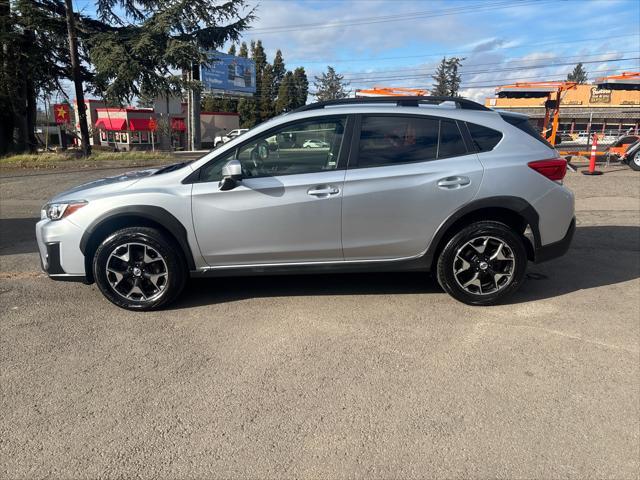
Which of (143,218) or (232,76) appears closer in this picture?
(143,218)

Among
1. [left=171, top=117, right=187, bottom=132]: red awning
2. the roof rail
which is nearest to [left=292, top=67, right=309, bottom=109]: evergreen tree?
[left=171, top=117, right=187, bottom=132]: red awning

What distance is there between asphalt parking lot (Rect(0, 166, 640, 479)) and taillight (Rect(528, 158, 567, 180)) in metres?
1.19

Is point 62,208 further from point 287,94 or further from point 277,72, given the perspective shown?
point 277,72

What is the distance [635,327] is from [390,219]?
2.24m

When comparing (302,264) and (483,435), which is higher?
(302,264)

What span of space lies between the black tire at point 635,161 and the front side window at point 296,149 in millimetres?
15793

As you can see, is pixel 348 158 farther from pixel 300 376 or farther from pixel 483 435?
pixel 483 435

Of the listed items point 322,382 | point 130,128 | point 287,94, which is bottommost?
point 322,382

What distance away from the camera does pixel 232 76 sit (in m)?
56.3

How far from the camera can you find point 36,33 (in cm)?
2323

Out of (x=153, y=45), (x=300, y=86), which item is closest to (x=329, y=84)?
(x=300, y=86)

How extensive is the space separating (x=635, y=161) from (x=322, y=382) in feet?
56.3

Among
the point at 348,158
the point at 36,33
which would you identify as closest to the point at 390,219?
the point at 348,158

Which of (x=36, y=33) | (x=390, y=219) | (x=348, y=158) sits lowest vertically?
(x=390, y=219)
